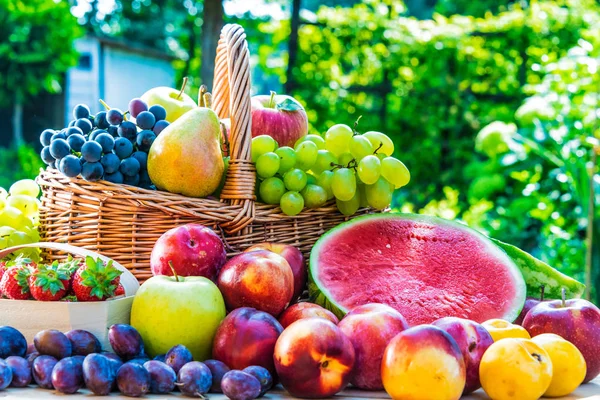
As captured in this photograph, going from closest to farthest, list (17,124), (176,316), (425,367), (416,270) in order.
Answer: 1. (425,367)
2. (176,316)
3. (416,270)
4. (17,124)

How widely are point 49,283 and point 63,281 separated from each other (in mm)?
33

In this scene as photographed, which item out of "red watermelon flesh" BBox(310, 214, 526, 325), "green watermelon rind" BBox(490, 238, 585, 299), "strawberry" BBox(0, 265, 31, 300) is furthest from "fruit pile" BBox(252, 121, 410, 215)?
"strawberry" BBox(0, 265, 31, 300)

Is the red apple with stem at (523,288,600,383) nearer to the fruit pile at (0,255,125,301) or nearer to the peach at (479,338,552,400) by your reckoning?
the peach at (479,338,552,400)

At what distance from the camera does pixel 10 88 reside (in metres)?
10.7

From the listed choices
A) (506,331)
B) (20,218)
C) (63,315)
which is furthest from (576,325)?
(20,218)

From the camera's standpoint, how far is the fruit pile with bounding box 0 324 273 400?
1331 mm

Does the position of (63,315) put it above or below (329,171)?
below

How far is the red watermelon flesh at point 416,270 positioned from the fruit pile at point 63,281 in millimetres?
613

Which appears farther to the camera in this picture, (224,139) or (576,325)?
(224,139)

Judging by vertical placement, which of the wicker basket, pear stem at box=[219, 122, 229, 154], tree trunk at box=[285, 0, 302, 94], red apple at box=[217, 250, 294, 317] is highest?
tree trunk at box=[285, 0, 302, 94]

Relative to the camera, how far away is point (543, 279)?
206 centimetres

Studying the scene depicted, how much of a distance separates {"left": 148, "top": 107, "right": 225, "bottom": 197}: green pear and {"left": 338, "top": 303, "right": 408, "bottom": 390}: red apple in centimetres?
71

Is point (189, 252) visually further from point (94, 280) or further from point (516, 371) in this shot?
point (516, 371)

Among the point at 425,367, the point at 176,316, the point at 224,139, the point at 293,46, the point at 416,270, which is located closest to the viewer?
the point at 425,367
